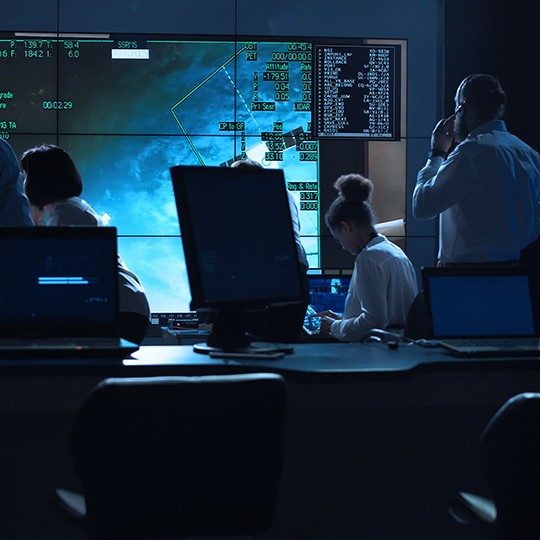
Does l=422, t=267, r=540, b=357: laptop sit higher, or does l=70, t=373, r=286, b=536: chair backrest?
l=422, t=267, r=540, b=357: laptop

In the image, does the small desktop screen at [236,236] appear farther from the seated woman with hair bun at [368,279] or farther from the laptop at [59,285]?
the seated woman with hair bun at [368,279]

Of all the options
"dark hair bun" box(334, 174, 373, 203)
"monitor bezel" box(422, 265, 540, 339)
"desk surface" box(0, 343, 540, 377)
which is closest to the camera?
"desk surface" box(0, 343, 540, 377)

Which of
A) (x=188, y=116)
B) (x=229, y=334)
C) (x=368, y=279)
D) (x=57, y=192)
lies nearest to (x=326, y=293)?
(x=188, y=116)

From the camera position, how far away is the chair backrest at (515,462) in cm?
167

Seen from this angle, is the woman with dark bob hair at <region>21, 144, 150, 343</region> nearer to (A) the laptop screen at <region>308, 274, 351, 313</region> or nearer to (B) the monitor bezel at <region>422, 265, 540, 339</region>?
(B) the monitor bezel at <region>422, 265, 540, 339</region>

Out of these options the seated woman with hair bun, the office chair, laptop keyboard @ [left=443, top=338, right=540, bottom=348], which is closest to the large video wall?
the seated woman with hair bun

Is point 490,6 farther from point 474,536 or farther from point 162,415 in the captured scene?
point 162,415

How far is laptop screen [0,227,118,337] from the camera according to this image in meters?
2.37

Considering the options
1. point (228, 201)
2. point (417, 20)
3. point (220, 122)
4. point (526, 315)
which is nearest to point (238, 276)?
point (228, 201)

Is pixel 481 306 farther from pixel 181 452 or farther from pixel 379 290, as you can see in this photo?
pixel 181 452

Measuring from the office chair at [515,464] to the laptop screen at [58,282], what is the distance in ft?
3.46

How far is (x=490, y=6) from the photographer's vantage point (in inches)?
193

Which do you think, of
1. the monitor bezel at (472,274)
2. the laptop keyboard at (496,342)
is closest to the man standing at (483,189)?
the monitor bezel at (472,274)

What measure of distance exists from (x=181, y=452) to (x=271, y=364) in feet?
1.51
